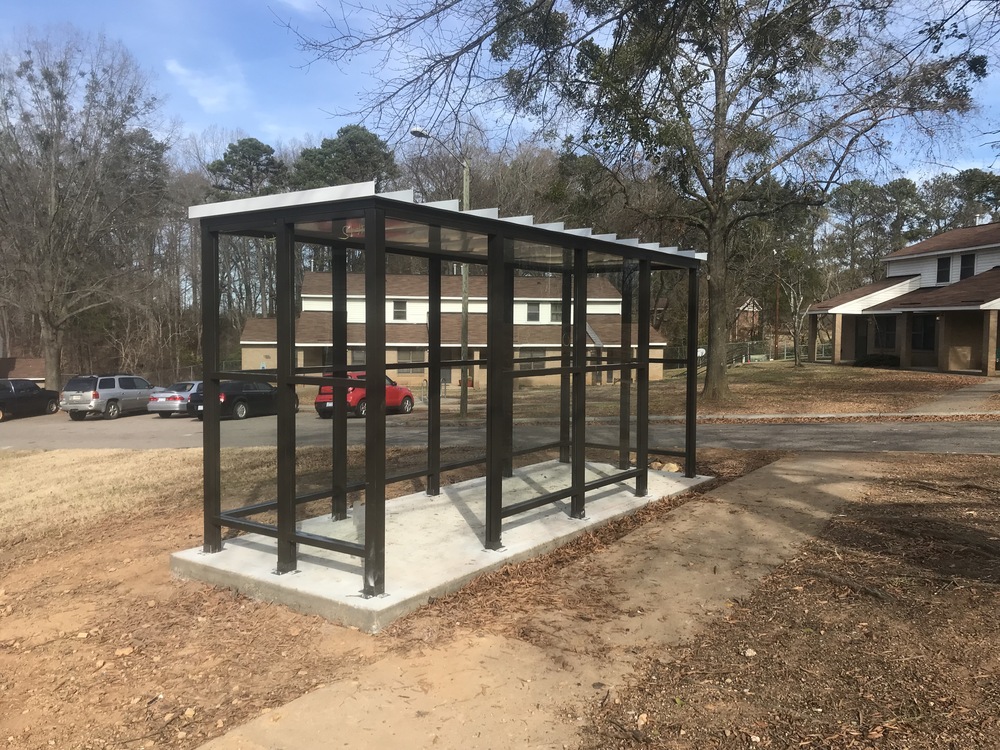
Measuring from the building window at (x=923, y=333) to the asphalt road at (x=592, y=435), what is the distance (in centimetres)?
1861

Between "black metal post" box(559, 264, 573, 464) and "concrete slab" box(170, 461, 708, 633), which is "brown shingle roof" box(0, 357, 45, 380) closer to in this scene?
"black metal post" box(559, 264, 573, 464)

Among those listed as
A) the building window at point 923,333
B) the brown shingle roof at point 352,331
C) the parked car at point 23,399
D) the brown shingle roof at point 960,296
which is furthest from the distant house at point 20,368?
the building window at point 923,333

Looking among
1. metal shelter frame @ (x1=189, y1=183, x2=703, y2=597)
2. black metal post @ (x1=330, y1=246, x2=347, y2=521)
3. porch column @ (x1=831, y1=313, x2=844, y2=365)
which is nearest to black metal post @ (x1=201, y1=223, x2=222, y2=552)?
metal shelter frame @ (x1=189, y1=183, x2=703, y2=597)

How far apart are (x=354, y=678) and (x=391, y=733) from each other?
1.97 ft

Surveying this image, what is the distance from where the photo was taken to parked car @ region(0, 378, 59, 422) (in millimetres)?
26328

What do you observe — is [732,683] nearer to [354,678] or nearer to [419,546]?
[354,678]

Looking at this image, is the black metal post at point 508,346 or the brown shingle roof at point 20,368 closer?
the black metal post at point 508,346

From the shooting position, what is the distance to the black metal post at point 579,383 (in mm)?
6410

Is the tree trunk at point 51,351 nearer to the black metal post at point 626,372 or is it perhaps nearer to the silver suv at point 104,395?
the silver suv at point 104,395

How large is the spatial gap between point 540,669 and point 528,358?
3925 millimetres

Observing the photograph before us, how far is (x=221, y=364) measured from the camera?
546 centimetres

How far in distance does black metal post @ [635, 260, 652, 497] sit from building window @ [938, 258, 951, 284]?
33.1 metres

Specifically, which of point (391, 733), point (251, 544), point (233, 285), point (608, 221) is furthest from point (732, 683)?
point (608, 221)

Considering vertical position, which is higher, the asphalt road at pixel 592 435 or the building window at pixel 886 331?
the building window at pixel 886 331
